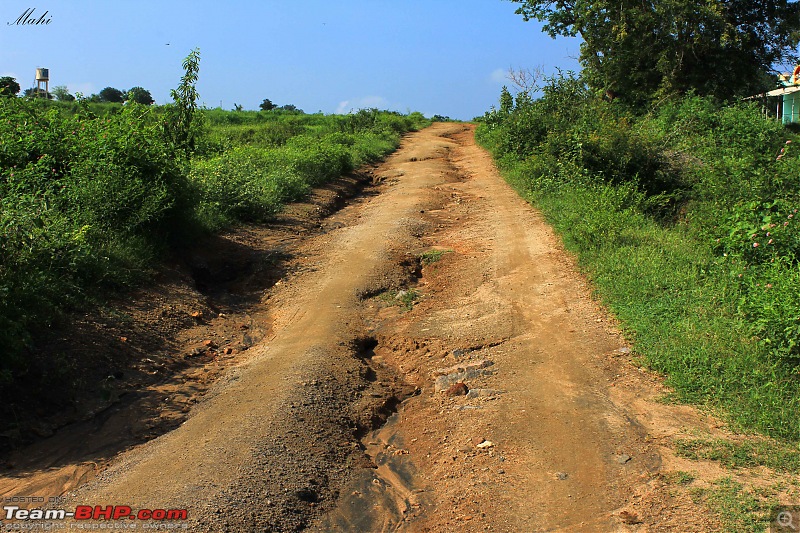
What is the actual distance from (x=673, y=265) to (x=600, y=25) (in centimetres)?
1419

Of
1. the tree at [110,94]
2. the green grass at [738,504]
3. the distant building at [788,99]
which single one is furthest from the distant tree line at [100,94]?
the distant building at [788,99]

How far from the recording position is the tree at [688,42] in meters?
17.0

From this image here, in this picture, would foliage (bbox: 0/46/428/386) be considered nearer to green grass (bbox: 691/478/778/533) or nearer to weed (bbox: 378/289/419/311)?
weed (bbox: 378/289/419/311)

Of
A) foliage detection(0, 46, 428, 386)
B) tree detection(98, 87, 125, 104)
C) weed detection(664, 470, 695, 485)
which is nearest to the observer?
weed detection(664, 470, 695, 485)

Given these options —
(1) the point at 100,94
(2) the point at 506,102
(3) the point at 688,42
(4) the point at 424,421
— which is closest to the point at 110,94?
(1) the point at 100,94

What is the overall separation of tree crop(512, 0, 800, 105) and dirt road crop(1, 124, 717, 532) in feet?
38.3

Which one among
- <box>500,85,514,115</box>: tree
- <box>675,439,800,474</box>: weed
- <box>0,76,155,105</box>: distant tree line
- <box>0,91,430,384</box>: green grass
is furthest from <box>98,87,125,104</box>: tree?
<box>675,439,800,474</box>: weed

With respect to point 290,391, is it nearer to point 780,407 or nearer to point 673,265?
point 780,407

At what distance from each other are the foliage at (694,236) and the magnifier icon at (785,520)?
938 millimetres

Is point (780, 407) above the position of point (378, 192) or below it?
below

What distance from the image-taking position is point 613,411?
188 inches

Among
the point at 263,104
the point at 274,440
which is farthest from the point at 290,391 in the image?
the point at 263,104

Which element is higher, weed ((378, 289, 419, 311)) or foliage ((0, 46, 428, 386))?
foliage ((0, 46, 428, 386))

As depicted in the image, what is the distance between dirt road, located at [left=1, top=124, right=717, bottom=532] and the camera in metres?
3.67
